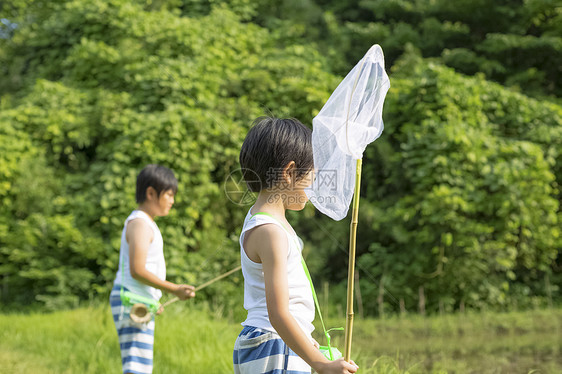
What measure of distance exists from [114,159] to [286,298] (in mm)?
4307

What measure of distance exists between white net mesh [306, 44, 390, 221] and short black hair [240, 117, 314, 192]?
0.06 meters

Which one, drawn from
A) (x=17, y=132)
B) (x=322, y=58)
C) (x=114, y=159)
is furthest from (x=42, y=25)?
(x=322, y=58)

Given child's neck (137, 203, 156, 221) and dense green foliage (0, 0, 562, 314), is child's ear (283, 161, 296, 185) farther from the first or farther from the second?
dense green foliage (0, 0, 562, 314)

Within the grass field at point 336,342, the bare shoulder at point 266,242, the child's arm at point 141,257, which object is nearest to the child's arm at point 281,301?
the bare shoulder at point 266,242

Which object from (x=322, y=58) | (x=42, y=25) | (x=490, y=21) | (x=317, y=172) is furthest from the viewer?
(x=490, y=21)

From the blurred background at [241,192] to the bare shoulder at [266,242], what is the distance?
3.10 meters

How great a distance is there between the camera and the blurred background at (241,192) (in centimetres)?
525

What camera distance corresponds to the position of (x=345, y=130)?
1.56 m

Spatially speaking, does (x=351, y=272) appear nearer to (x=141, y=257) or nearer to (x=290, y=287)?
(x=290, y=287)

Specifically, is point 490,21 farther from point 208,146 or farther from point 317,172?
point 317,172

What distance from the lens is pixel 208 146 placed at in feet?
18.2

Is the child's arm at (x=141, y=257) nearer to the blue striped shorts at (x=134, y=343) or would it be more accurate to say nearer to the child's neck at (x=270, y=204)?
the blue striped shorts at (x=134, y=343)

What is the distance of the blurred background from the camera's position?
5246mm

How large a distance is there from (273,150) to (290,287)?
1.23 feet
